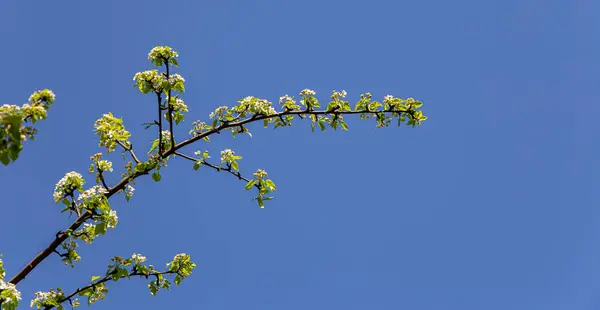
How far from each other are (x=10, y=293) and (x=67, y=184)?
1.62m

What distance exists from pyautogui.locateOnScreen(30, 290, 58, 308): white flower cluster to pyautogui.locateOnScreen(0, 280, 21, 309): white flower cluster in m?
1.06

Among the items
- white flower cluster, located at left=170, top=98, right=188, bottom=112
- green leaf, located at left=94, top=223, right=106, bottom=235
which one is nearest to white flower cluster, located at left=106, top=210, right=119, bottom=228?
green leaf, located at left=94, top=223, right=106, bottom=235

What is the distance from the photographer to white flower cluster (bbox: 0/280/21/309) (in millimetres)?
5961

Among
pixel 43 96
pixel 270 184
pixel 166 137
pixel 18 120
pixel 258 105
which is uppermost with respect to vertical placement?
pixel 258 105

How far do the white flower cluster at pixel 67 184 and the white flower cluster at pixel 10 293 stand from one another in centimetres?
139

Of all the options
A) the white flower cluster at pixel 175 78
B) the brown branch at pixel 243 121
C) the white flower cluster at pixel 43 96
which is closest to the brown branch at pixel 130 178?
the brown branch at pixel 243 121

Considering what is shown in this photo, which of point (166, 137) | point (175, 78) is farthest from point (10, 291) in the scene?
point (175, 78)

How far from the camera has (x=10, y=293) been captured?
600 centimetres

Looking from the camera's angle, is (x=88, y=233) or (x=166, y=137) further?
(x=166, y=137)

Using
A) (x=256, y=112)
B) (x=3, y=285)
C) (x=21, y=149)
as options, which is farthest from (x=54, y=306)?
(x=256, y=112)

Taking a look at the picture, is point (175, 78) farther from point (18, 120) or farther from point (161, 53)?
point (18, 120)

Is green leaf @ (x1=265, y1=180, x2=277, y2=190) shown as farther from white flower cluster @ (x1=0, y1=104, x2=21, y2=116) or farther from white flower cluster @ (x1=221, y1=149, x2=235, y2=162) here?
white flower cluster @ (x1=0, y1=104, x2=21, y2=116)

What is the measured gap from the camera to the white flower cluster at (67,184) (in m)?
6.95

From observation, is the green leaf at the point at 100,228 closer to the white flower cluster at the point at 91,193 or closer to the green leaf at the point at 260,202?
the white flower cluster at the point at 91,193
